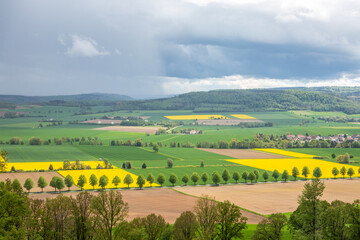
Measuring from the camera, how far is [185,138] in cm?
17788

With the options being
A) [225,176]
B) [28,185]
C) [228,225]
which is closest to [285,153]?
[225,176]

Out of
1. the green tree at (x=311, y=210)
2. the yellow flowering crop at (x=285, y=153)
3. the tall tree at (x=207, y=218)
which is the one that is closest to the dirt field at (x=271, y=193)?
the green tree at (x=311, y=210)

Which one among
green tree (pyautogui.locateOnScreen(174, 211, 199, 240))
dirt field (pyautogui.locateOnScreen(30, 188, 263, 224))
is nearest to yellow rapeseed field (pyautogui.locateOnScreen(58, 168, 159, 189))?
dirt field (pyautogui.locateOnScreen(30, 188, 263, 224))

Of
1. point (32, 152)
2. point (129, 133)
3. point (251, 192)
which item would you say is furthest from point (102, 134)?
point (251, 192)

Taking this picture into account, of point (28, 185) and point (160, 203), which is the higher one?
point (28, 185)

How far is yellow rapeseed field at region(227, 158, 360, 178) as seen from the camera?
115356 mm

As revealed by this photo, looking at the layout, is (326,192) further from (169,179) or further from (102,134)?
(102,134)

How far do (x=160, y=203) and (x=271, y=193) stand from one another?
25903 millimetres

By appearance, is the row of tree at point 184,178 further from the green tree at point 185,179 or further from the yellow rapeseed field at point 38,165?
the yellow rapeseed field at point 38,165

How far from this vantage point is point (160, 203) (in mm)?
75625

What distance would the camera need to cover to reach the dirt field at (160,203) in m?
65.2

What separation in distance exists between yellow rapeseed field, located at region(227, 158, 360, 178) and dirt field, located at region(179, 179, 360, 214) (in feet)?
42.2

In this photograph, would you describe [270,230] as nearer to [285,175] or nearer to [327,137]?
[285,175]

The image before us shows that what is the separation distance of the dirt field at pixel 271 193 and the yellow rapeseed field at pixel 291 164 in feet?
42.2
